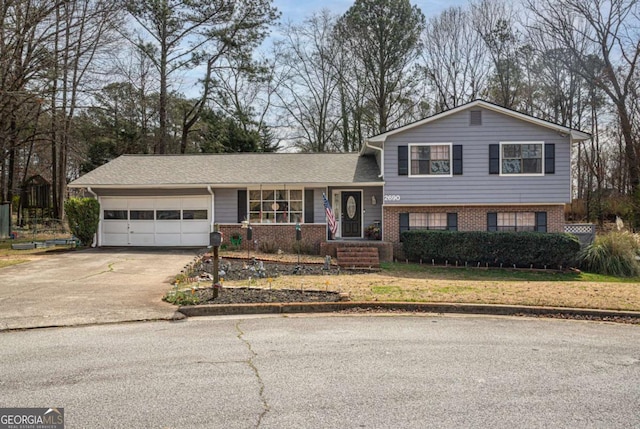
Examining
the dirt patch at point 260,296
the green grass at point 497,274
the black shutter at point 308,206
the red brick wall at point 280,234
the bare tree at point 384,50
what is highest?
the bare tree at point 384,50

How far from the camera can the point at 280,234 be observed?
18391 mm

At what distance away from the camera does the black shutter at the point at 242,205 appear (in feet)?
62.5

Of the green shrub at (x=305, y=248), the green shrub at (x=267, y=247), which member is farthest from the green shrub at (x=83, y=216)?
the green shrub at (x=305, y=248)

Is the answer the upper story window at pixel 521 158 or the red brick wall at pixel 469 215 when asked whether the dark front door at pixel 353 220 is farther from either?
the upper story window at pixel 521 158

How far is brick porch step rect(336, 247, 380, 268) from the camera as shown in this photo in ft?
50.0

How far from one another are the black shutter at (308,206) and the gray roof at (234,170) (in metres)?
0.63

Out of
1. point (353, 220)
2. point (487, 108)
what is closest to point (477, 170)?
point (487, 108)

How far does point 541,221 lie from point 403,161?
19.5 ft

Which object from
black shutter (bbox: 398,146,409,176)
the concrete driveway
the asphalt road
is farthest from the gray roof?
the asphalt road

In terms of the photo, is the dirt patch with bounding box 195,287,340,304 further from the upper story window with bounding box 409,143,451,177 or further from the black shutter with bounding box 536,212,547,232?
the black shutter with bounding box 536,212,547,232

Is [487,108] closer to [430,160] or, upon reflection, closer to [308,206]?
[430,160]

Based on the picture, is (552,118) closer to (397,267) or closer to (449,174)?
(449,174)

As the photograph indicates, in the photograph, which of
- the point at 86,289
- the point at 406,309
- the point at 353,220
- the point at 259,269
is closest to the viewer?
the point at 406,309

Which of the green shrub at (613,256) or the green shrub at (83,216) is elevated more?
the green shrub at (83,216)
